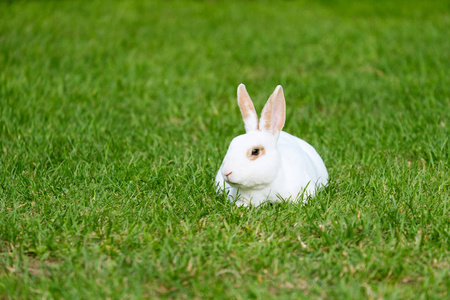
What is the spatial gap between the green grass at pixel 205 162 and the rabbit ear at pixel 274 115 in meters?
0.40

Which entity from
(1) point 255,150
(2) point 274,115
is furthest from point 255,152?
(2) point 274,115

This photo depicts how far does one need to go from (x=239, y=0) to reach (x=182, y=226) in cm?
920

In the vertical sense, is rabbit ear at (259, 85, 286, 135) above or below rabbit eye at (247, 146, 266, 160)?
above

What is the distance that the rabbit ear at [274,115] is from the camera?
2988 millimetres

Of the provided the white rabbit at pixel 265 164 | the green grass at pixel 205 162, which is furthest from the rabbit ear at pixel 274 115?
the green grass at pixel 205 162

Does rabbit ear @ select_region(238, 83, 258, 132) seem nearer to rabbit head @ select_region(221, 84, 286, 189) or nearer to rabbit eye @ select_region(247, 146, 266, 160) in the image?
rabbit head @ select_region(221, 84, 286, 189)

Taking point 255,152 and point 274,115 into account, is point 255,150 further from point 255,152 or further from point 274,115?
point 274,115

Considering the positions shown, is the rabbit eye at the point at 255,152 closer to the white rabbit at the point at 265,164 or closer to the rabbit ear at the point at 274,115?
the white rabbit at the point at 265,164

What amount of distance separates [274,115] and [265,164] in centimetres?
28

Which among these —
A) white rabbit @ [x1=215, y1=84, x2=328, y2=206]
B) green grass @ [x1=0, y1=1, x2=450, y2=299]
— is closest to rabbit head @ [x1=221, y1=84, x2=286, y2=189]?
white rabbit @ [x1=215, y1=84, x2=328, y2=206]

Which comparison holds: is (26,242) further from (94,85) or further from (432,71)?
(432,71)

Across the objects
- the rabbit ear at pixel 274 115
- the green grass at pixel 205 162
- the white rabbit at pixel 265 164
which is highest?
the rabbit ear at pixel 274 115

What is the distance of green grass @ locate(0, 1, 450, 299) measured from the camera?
2.53 meters

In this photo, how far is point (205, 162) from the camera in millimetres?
3795
